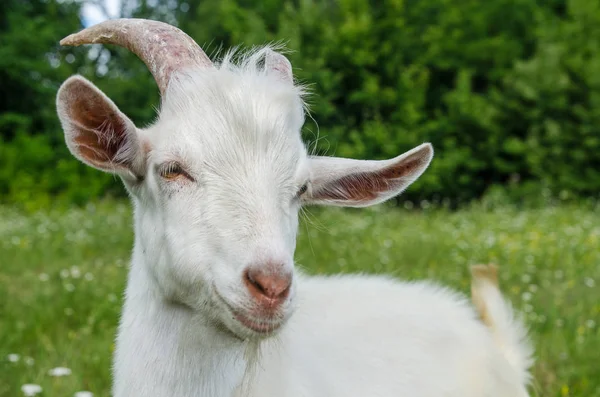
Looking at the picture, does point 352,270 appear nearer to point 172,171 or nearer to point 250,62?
point 250,62

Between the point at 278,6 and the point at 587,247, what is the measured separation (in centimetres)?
1584

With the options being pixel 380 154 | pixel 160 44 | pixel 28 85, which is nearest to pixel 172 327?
pixel 160 44

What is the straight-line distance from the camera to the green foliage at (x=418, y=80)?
1842 centimetres

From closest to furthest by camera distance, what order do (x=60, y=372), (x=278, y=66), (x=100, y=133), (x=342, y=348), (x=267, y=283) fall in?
(x=267, y=283) < (x=100, y=133) < (x=278, y=66) < (x=342, y=348) < (x=60, y=372)

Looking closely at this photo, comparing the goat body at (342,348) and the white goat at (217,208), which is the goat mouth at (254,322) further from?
the goat body at (342,348)

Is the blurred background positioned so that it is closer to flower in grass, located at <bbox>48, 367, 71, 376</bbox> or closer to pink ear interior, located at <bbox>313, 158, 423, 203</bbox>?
flower in grass, located at <bbox>48, 367, 71, 376</bbox>

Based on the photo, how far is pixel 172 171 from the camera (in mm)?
2037

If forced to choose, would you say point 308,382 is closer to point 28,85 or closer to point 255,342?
point 255,342

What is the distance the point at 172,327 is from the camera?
215 centimetres

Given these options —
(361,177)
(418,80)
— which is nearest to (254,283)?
(361,177)

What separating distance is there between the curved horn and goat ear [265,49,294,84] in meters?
0.25

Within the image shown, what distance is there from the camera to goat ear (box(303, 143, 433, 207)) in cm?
229

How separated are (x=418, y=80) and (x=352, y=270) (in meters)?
15.0

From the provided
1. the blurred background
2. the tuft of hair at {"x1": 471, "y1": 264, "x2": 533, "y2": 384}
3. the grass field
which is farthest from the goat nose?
the blurred background
